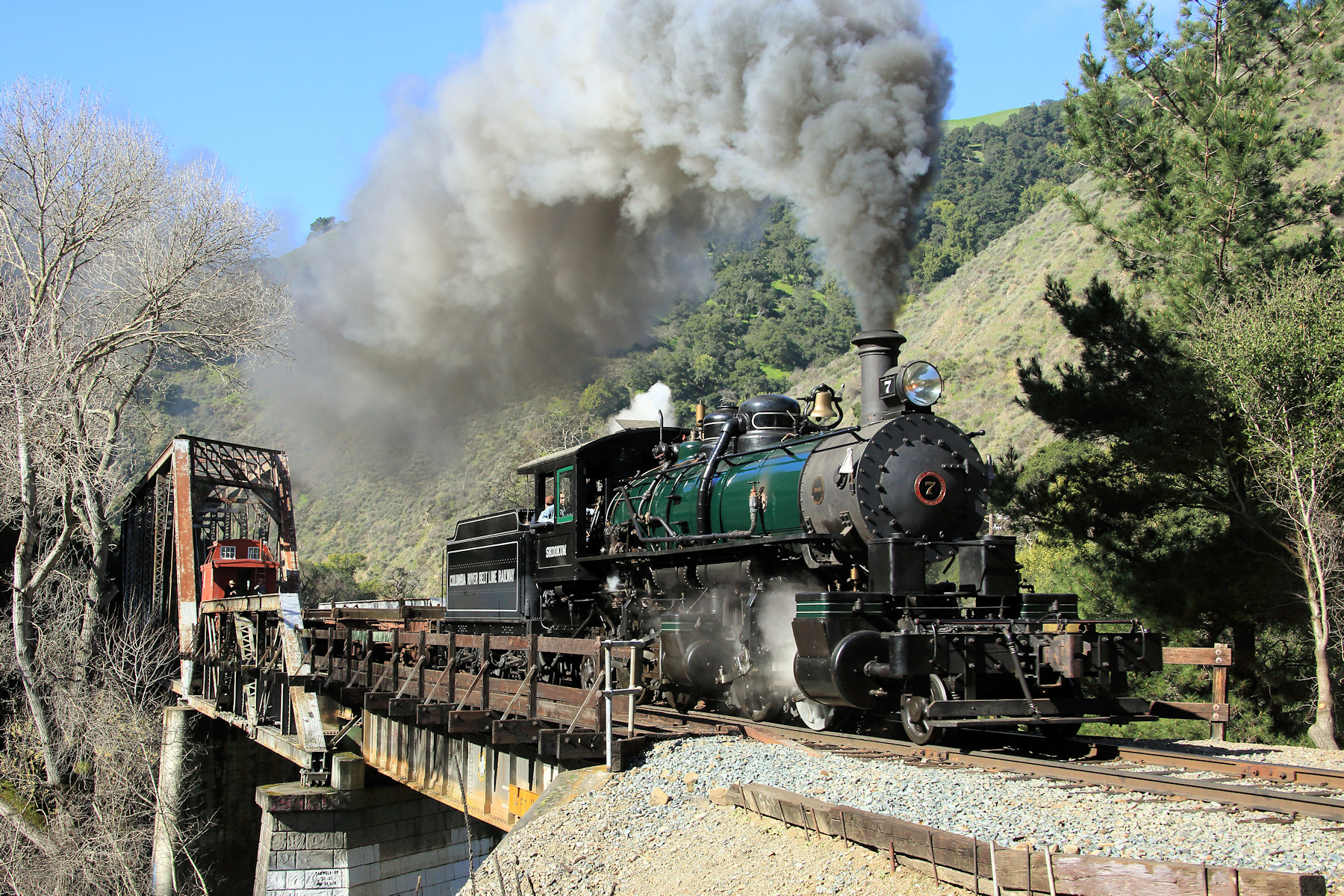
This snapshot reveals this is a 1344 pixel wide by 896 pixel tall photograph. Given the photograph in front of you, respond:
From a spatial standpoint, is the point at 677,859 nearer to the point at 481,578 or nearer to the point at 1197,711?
the point at 1197,711

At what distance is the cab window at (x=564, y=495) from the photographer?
473 inches

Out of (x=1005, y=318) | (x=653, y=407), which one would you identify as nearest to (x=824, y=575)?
(x=653, y=407)

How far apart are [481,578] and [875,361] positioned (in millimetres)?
7862

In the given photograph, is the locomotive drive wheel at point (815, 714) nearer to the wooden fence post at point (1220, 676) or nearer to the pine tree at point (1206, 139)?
the wooden fence post at point (1220, 676)

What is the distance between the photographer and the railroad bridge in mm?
8094

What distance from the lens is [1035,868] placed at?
12.2ft

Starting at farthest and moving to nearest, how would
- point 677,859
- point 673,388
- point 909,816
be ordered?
point 673,388 → point 677,859 → point 909,816

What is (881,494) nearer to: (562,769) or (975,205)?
(562,769)

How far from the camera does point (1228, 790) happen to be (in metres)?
5.41

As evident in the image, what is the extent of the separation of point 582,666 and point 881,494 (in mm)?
4405

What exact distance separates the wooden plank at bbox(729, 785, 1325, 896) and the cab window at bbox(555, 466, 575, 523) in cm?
739

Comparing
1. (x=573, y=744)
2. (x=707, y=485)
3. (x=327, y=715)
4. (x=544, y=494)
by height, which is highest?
(x=544, y=494)

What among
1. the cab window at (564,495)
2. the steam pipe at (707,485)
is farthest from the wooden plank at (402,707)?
the steam pipe at (707,485)

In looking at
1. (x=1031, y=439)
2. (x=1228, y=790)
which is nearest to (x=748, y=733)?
(x=1228, y=790)
